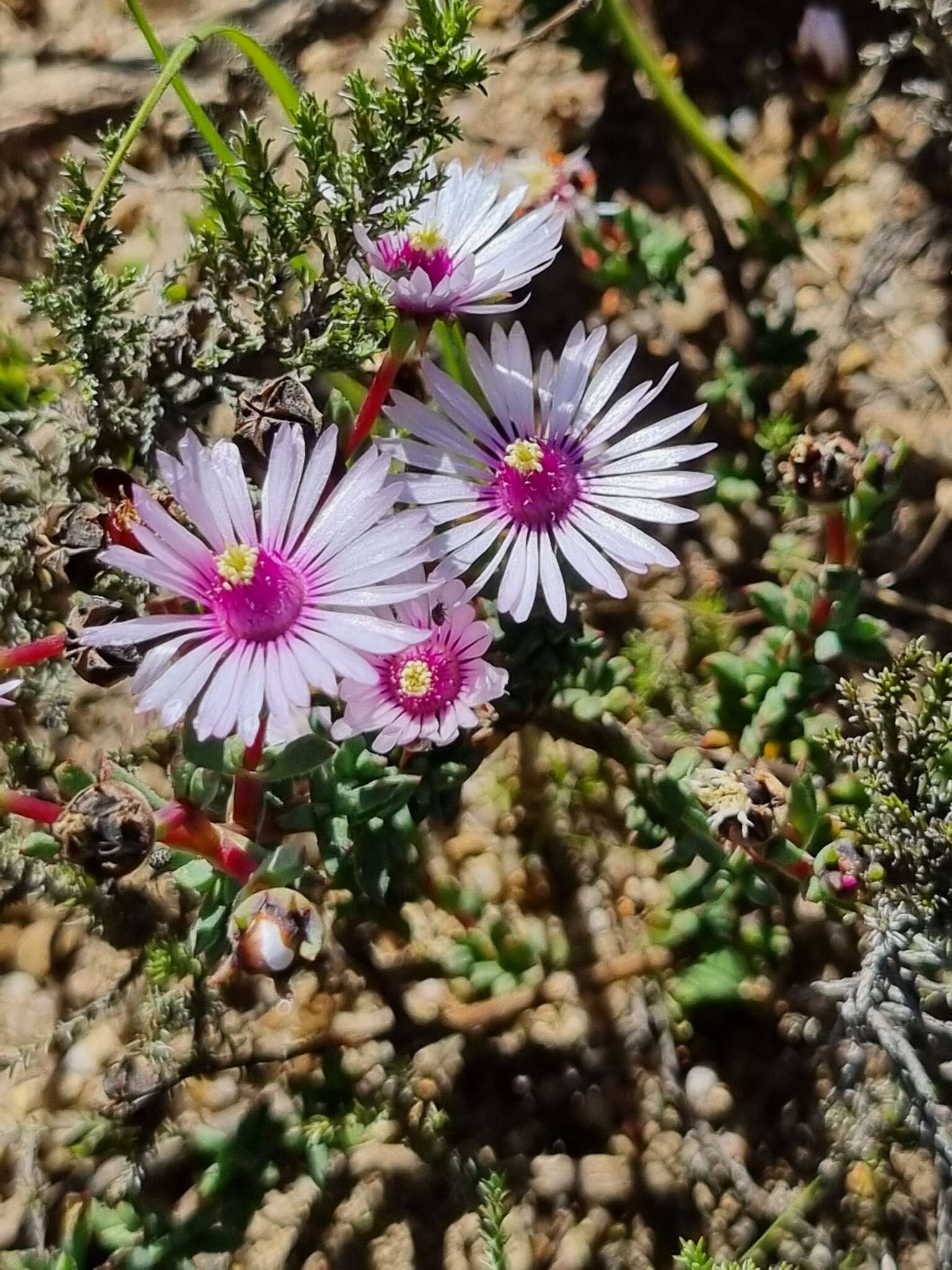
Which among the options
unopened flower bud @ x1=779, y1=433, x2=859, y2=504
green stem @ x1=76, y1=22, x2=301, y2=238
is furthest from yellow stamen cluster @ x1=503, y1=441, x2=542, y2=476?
green stem @ x1=76, y1=22, x2=301, y2=238

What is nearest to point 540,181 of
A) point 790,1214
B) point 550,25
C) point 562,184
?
point 562,184

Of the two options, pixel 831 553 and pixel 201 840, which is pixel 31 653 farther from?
pixel 831 553

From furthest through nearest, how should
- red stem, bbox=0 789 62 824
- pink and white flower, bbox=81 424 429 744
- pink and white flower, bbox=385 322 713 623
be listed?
pink and white flower, bbox=385 322 713 623 < red stem, bbox=0 789 62 824 < pink and white flower, bbox=81 424 429 744

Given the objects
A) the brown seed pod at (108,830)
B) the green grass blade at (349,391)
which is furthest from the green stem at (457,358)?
the brown seed pod at (108,830)

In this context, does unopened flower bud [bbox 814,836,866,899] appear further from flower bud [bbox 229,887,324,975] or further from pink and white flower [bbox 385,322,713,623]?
flower bud [bbox 229,887,324,975]

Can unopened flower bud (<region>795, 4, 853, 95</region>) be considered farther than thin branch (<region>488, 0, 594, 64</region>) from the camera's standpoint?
No

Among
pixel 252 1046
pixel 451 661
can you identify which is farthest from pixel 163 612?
pixel 252 1046

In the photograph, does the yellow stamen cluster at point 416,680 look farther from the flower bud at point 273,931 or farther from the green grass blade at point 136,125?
the green grass blade at point 136,125
